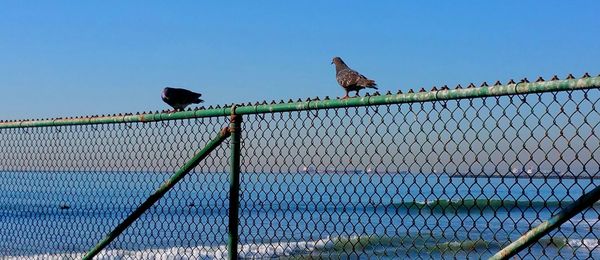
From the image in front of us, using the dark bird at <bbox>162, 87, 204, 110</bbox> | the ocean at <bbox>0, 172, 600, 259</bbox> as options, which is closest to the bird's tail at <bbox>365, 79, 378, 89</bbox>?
the ocean at <bbox>0, 172, 600, 259</bbox>

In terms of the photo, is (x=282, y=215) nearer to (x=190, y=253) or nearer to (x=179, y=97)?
(x=190, y=253)

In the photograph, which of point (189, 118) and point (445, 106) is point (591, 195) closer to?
point (445, 106)

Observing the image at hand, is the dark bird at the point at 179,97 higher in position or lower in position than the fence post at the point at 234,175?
higher

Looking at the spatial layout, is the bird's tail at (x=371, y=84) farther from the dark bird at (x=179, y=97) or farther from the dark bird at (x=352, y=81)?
the dark bird at (x=179, y=97)

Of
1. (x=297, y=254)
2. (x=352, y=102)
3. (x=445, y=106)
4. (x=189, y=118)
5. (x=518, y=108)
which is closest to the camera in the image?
(x=518, y=108)

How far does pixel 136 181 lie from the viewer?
5.86 meters

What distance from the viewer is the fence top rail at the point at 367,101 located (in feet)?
10.7

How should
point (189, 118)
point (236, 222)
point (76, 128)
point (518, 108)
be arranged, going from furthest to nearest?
point (76, 128)
point (189, 118)
point (236, 222)
point (518, 108)

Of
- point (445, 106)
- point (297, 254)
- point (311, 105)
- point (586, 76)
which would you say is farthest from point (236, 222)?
point (297, 254)

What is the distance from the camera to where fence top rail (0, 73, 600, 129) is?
128 inches

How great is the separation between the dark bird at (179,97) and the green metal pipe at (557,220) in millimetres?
3231

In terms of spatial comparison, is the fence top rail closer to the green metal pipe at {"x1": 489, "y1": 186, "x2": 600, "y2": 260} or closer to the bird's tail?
the green metal pipe at {"x1": 489, "y1": 186, "x2": 600, "y2": 260}

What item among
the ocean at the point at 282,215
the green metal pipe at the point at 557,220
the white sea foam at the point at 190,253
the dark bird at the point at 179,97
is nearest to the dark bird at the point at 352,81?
the ocean at the point at 282,215

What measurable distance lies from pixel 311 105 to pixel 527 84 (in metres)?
1.19
